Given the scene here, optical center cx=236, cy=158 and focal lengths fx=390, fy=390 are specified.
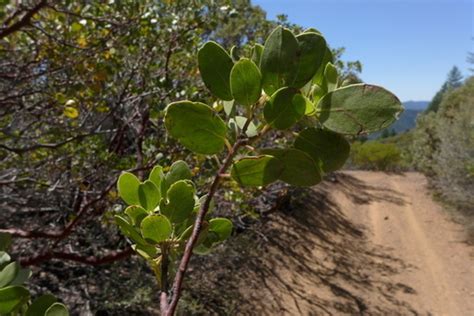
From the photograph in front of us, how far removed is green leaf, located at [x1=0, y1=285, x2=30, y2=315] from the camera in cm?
44

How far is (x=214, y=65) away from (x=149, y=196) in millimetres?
189

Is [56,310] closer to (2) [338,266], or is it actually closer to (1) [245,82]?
(1) [245,82]

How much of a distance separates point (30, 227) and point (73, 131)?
1133 mm

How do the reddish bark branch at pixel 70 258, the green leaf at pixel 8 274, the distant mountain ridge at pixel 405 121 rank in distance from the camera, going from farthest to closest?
the reddish bark branch at pixel 70 258, the distant mountain ridge at pixel 405 121, the green leaf at pixel 8 274

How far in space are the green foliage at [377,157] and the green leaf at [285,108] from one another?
17125mm

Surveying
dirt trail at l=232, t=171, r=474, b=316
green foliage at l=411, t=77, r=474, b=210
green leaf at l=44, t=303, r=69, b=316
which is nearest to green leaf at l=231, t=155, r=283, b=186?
green leaf at l=44, t=303, r=69, b=316

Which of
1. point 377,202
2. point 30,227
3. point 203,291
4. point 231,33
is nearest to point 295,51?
point 30,227

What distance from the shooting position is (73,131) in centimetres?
222

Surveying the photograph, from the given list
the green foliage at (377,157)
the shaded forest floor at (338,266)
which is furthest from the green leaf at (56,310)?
the green foliage at (377,157)

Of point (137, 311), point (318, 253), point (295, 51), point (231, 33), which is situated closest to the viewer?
point (295, 51)

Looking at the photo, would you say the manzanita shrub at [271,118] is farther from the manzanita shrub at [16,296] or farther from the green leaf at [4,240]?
the green leaf at [4,240]

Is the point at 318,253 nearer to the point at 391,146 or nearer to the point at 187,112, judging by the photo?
the point at 187,112

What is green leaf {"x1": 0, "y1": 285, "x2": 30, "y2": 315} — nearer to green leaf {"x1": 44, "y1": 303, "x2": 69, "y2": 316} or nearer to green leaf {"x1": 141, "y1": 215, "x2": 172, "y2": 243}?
green leaf {"x1": 44, "y1": 303, "x2": 69, "y2": 316}

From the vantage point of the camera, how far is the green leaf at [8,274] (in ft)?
1.56
